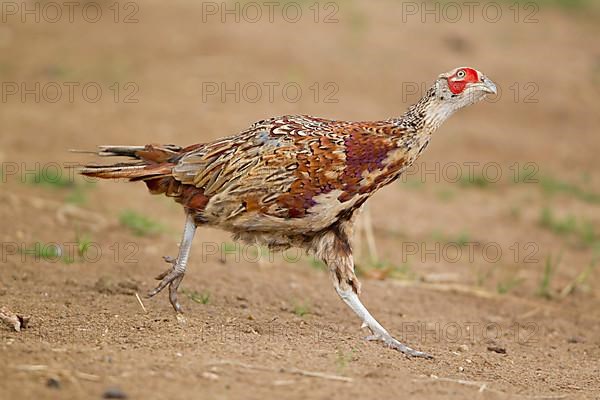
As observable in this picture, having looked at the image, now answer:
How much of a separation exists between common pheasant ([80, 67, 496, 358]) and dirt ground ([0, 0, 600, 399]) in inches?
20.9

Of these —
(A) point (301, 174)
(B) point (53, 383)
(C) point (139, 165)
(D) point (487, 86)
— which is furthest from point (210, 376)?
(D) point (487, 86)

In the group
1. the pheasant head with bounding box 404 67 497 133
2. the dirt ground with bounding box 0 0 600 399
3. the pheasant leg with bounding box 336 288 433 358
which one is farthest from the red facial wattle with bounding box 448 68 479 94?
the dirt ground with bounding box 0 0 600 399

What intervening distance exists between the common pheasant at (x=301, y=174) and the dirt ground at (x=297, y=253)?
531 millimetres

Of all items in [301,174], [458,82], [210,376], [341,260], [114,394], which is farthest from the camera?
[341,260]

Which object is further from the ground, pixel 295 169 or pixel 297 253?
pixel 295 169

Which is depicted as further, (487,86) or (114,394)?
(487,86)

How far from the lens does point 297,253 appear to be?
8.19 meters

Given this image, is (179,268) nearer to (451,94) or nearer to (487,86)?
(451,94)

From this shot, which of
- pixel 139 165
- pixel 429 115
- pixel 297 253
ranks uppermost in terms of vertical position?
pixel 429 115

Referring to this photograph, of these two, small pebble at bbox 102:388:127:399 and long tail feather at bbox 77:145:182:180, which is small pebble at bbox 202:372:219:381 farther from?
long tail feather at bbox 77:145:182:180

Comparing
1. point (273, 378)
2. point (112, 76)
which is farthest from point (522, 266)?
point (112, 76)

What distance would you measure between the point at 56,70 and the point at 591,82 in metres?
7.67

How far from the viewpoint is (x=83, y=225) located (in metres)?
7.98

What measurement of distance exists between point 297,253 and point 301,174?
3065 mm
